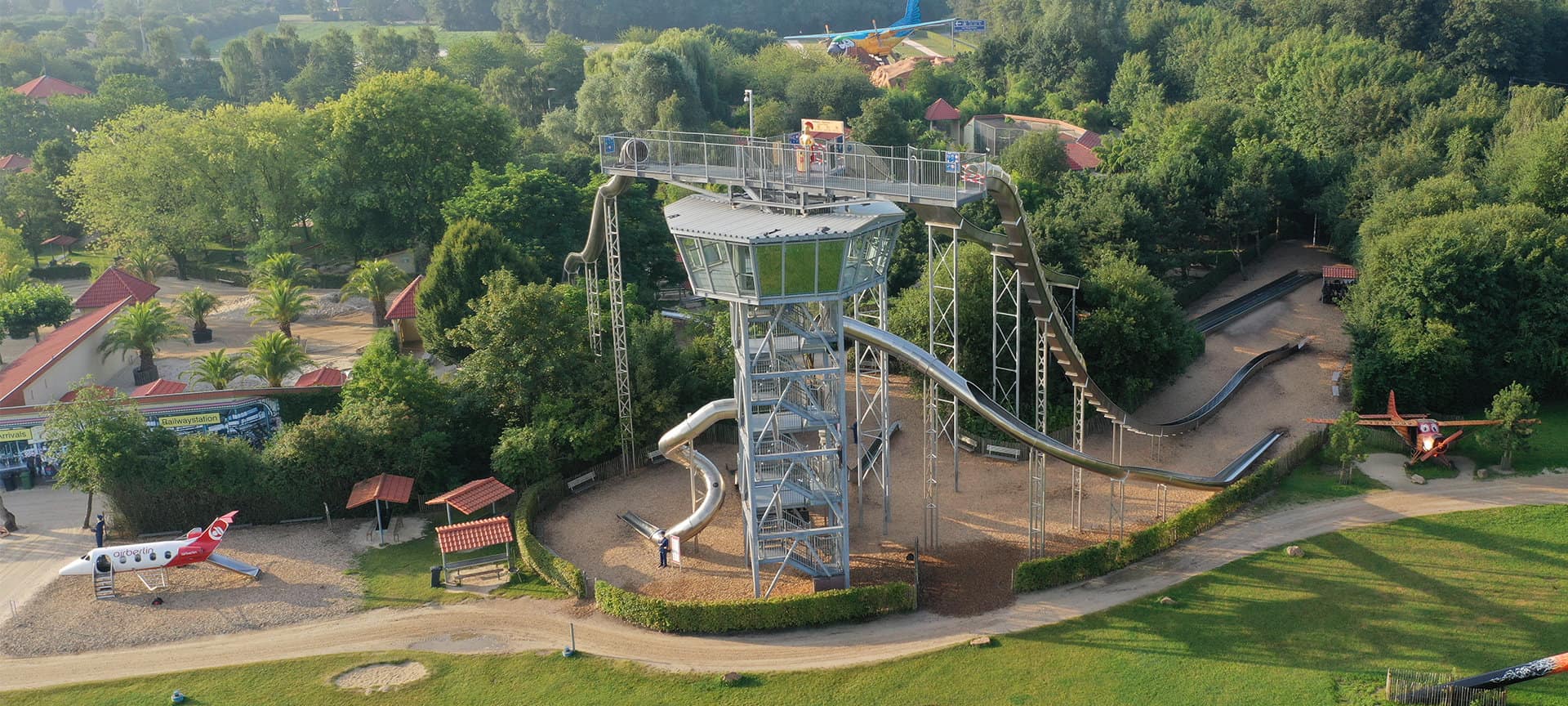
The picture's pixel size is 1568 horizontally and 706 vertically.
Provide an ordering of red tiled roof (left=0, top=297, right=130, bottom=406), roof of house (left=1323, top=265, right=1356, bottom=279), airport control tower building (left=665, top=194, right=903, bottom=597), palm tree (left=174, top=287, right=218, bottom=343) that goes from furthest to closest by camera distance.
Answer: roof of house (left=1323, top=265, right=1356, bottom=279) → palm tree (left=174, top=287, right=218, bottom=343) → red tiled roof (left=0, top=297, right=130, bottom=406) → airport control tower building (left=665, top=194, right=903, bottom=597)

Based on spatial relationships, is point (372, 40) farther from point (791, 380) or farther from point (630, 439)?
point (791, 380)

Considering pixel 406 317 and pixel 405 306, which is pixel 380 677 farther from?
pixel 405 306

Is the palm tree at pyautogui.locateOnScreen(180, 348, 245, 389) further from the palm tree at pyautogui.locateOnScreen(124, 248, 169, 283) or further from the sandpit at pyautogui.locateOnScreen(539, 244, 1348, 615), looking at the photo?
the palm tree at pyautogui.locateOnScreen(124, 248, 169, 283)

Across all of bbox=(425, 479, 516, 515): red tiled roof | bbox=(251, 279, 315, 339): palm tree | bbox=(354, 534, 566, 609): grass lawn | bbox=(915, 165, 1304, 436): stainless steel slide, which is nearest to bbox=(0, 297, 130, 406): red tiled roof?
bbox=(251, 279, 315, 339): palm tree

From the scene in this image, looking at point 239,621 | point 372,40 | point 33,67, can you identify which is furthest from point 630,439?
point 33,67

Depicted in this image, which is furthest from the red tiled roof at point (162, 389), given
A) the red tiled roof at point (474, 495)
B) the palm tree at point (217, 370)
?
the red tiled roof at point (474, 495)

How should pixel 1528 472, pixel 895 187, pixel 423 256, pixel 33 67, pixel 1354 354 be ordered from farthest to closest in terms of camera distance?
pixel 33 67 < pixel 423 256 < pixel 1354 354 < pixel 1528 472 < pixel 895 187

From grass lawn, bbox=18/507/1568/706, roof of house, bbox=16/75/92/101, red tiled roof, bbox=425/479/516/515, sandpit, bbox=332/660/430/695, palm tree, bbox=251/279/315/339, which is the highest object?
roof of house, bbox=16/75/92/101
